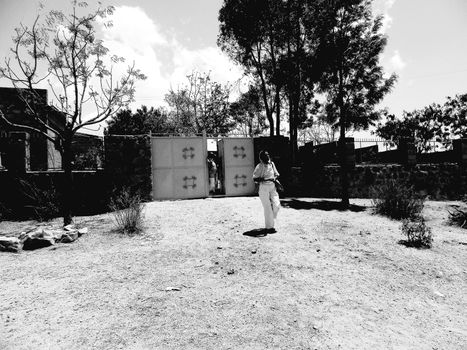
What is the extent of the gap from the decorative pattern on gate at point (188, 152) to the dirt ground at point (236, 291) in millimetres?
4019

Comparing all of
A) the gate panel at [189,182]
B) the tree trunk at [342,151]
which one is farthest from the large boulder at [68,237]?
the tree trunk at [342,151]

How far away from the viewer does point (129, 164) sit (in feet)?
32.4

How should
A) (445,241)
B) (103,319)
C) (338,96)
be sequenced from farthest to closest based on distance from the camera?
(338,96) < (445,241) < (103,319)

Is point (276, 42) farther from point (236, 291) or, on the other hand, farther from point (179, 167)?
point (236, 291)

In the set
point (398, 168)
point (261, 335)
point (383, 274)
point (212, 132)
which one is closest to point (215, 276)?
point (261, 335)

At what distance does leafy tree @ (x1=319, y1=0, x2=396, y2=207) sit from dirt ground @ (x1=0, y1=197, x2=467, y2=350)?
4866 millimetres

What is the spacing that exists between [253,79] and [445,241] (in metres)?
13.3

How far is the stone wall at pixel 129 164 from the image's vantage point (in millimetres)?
9680

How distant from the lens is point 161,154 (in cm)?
1059

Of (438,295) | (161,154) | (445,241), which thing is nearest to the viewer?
(438,295)

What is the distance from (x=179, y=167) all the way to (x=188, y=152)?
0.63m

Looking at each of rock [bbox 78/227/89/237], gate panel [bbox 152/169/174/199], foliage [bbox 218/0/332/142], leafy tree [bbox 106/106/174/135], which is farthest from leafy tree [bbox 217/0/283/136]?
leafy tree [bbox 106/106/174/135]

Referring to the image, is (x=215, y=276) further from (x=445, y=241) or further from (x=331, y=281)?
(x=445, y=241)

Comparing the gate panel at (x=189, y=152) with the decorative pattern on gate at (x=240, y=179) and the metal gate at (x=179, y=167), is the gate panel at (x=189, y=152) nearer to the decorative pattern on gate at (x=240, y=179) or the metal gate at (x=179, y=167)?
the metal gate at (x=179, y=167)
